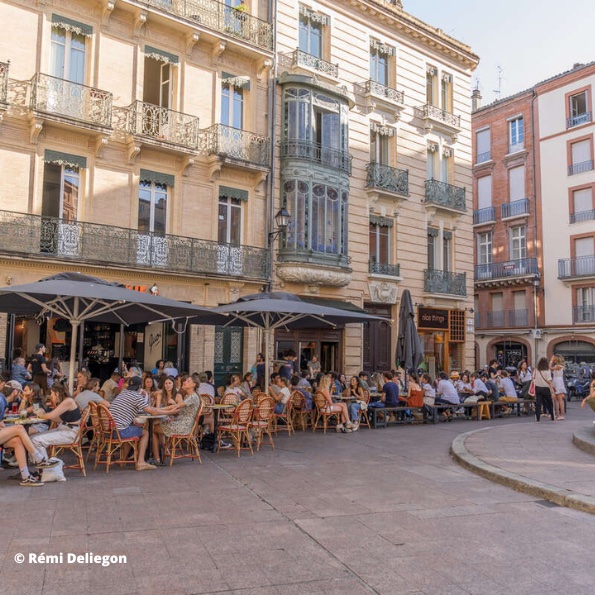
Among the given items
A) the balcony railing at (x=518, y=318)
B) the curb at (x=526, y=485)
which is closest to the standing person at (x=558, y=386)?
the curb at (x=526, y=485)

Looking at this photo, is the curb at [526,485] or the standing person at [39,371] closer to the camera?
the curb at [526,485]

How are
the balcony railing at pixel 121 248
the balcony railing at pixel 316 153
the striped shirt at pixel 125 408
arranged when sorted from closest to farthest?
the striped shirt at pixel 125 408, the balcony railing at pixel 121 248, the balcony railing at pixel 316 153

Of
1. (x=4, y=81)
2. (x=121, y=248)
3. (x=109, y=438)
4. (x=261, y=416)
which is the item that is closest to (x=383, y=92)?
(x=121, y=248)

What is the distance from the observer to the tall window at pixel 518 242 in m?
36.8

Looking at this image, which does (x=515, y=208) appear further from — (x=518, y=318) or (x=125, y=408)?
(x=125, y=408)

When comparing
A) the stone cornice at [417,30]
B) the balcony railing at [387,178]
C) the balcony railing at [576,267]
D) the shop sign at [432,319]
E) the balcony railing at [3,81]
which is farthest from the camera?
the balcony railing at [576,267]

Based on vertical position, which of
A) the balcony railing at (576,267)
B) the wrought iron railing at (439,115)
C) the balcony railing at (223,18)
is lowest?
the balcony railing at (576,267)

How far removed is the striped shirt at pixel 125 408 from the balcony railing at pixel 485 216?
3320 cm

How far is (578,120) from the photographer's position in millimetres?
34562

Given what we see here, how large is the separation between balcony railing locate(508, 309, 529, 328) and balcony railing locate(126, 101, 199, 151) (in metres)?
24.6

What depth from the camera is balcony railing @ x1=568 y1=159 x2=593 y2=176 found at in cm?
3391

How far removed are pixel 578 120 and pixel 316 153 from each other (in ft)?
69.0

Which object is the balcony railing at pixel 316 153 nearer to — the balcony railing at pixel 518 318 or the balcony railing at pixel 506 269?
the balcony railing at pixel 506 269

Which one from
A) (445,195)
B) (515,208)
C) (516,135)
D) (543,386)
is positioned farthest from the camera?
(516,135)
